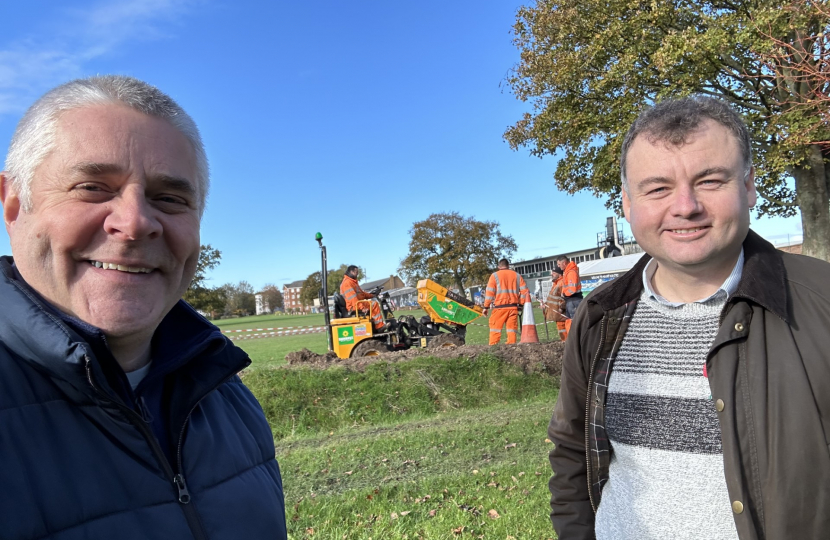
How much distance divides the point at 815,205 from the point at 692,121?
51.2ft

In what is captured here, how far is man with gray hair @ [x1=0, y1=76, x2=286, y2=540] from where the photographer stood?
1.16m

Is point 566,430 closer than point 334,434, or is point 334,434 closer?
point 566,430

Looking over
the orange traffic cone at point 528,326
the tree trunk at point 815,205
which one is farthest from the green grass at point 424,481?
the tree trunk at point 815,205

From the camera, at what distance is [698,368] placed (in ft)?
5.92

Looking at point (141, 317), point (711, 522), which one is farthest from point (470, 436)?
point (141, 317)

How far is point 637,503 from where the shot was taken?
187 centimetres

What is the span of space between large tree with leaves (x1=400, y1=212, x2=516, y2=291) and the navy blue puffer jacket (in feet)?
192

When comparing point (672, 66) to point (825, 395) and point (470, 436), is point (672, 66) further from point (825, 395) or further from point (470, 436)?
point (825, 395)

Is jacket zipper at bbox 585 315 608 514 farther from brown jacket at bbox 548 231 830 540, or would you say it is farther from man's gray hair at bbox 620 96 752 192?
man's gray hair at bbox 620 96 752 192

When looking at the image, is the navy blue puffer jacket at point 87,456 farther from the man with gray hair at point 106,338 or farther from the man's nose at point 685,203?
the man's nose at point 685,203

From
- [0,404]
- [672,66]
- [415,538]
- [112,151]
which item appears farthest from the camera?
[672,66]

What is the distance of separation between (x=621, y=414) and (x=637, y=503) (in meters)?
0.29

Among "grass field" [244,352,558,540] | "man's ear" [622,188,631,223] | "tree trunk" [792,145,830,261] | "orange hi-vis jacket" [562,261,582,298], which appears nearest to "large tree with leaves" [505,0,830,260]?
"tree trunk" [792,145,830,261]

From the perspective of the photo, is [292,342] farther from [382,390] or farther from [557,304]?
[382,390]
